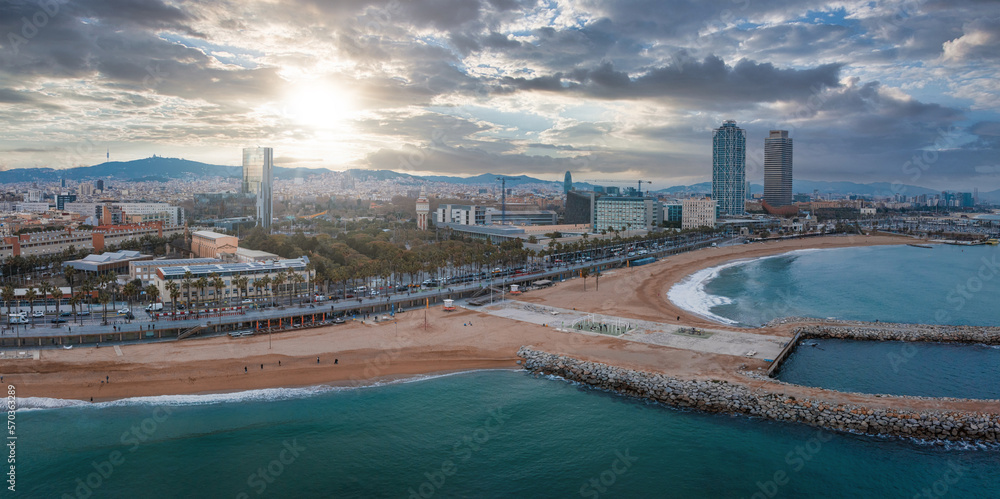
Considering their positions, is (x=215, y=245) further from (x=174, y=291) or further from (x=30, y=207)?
(x=30, y=207)

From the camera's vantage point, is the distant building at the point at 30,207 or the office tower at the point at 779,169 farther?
the office tower at the point at 779,169

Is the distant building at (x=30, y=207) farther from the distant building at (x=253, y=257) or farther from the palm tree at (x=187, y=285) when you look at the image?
the palm tree at (x=187, y=285)

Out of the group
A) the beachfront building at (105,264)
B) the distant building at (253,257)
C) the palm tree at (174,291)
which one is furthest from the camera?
the distant building at (253,257)

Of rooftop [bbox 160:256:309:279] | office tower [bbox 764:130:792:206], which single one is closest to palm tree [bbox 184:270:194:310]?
rooftop [bbox 160:256:309:279]

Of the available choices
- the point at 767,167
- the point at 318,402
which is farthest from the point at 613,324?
the point at 767,167

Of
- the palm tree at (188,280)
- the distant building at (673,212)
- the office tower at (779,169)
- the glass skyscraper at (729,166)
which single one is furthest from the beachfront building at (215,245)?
the office tower at (779,169)

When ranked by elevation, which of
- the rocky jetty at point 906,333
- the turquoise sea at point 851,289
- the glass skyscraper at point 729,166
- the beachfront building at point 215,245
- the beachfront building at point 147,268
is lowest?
the rocky jetty at point 906,333

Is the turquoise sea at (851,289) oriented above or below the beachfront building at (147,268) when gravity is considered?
below
